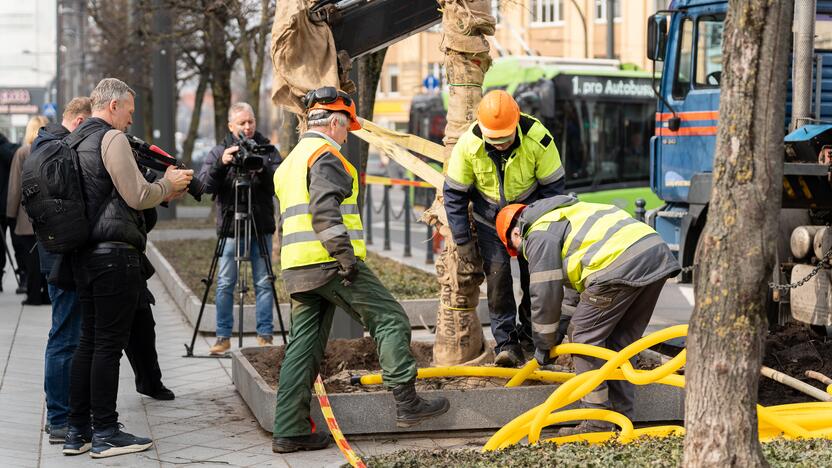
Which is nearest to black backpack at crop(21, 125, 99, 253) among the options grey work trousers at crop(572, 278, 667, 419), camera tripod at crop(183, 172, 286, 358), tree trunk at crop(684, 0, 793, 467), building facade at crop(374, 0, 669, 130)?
grey work trousers at crop(572, 278, 667, 419)

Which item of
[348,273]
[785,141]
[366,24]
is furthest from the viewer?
[785,141]

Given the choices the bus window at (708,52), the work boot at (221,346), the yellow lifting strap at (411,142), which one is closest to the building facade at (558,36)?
the bus window at (708,52)

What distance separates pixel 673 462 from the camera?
4.85 meters

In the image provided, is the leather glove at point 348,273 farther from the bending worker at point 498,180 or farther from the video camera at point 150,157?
the video camera at point 150,157

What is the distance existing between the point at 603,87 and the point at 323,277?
17228 millimetres

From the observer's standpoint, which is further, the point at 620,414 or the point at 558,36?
the point at 558,36

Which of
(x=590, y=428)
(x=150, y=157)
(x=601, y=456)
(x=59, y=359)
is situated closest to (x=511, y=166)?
(x=590, y=428)

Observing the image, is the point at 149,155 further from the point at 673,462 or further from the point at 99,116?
the point at 673,462

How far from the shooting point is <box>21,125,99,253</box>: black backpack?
6.21 m

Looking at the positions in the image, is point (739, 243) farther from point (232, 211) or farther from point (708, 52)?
point (708, 52)

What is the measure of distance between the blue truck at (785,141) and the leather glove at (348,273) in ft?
8.89

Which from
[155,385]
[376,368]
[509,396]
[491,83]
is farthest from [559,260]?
[491,83]

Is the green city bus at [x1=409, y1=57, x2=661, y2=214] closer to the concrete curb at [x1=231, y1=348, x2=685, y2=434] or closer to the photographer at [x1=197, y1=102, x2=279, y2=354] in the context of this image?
the photographer at [x1=197, y1=102, x2=279, y2=354]

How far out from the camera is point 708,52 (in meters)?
12.7
